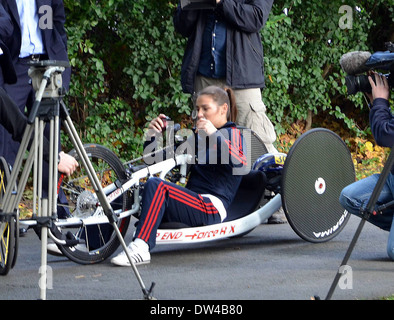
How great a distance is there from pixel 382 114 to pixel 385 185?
0.62 m

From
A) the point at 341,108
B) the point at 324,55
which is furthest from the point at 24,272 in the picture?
the point at 341,108

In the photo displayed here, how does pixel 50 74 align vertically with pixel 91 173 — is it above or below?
above

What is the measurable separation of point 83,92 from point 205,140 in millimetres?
4039

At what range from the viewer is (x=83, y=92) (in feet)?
31.9

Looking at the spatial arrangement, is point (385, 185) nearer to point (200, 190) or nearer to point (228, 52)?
point (200, 190)

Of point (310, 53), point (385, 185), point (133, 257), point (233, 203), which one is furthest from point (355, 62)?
point (310, 53)

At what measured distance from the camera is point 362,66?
17.1 ft

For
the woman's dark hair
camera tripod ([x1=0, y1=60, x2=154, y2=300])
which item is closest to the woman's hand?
camera tripod ([x1=0, y1=60, x2=154, y2=300])

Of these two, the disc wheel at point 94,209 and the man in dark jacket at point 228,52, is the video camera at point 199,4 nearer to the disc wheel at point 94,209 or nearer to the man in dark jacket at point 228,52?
the man in dark jacket at point 228,52

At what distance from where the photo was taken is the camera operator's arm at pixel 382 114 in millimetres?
5305

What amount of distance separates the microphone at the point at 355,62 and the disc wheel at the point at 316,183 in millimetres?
919

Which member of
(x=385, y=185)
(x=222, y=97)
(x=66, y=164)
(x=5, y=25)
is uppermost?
(x=5, y=25)

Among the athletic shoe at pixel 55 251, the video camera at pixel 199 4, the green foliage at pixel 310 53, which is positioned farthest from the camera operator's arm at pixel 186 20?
the green foliage at pixel 310 53
